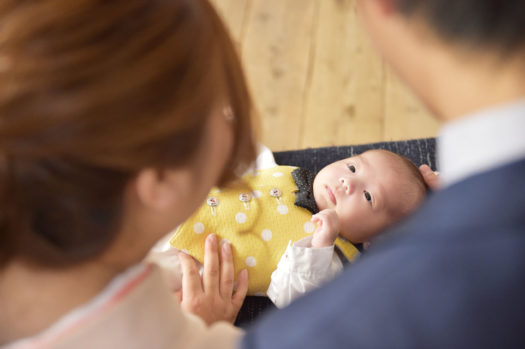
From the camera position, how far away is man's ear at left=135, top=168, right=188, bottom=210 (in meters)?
0.58

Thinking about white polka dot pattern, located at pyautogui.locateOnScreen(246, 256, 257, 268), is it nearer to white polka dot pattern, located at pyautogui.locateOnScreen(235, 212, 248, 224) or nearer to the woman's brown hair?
white polka dot pattern, located at pyautogui.locateOnScreen(235, 212, 248, 224)

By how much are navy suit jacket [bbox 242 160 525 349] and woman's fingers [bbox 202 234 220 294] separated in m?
0.53

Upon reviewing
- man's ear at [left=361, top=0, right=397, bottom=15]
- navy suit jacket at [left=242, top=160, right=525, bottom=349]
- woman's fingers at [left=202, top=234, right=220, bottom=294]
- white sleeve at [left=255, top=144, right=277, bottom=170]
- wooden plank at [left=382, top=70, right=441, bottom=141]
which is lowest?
wooden plank at [left=382, top=70, right=441, bottom=141]

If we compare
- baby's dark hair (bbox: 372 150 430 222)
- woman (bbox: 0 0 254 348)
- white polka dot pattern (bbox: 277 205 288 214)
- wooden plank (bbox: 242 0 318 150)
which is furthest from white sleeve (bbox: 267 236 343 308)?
wooden plank (bbox: 242 0 318 150)

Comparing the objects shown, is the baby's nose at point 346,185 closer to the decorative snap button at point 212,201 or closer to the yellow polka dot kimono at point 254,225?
the yellow polka dot kimono at point 254,225

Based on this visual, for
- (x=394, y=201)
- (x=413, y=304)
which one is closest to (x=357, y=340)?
(x=413, y=304)

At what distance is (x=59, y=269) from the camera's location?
59cm

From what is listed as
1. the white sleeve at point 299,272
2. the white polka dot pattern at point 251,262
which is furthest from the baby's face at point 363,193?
the white polka dot pattern at point 251,262

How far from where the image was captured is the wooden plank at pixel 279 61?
207 cm

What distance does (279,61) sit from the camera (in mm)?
2227

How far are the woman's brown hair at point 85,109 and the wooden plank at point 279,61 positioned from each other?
146 cm

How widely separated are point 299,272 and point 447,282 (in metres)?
0.65

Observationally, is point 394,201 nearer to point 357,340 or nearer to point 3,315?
point 357,340

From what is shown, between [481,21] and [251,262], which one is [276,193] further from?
[481,21]
